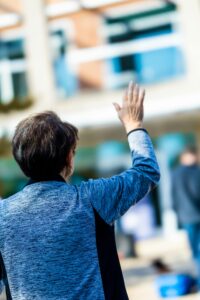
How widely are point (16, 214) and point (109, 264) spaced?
0.41 metres

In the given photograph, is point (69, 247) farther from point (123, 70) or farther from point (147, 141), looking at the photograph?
point (123, 70)

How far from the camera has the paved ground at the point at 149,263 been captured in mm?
10695

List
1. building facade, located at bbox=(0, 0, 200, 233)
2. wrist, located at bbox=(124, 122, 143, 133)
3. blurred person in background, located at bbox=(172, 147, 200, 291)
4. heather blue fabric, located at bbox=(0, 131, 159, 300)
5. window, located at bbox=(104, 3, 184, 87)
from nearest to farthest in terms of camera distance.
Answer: heather blue fabric, located at bbox=(0, 131, 159, 300)
wrist, located at bbox=(124, 122, 143, 133)
blurred person in background, located at bbox=(172, 147, 200, 291)
building facade, located at bbox=(0, 0, 200, 233)
window, located at bbox=(104, 3, 184, 87)

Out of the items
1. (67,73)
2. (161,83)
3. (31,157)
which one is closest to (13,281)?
(31,157)

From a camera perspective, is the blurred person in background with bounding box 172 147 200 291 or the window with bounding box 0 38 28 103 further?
the window with bounding box 0 38 28 103

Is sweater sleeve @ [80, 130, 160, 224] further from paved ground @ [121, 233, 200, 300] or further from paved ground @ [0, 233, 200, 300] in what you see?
paved ground @ [121, 233, 200, 300]

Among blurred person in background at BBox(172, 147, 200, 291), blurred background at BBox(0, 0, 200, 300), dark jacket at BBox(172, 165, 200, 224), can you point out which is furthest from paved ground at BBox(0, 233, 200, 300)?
dark jacket at BBox(172, 165, 200, 224)

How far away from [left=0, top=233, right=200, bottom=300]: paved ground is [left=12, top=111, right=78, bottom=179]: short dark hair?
424cm

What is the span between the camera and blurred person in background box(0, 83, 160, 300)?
3070mm

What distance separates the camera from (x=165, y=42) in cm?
2086

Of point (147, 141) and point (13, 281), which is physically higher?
point (147, 141)

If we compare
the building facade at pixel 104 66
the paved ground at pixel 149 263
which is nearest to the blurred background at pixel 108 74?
the building facade at pixel 104 66

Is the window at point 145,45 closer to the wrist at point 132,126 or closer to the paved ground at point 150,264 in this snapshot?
the paved ground at point 150,264

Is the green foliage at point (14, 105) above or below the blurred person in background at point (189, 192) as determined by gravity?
above
